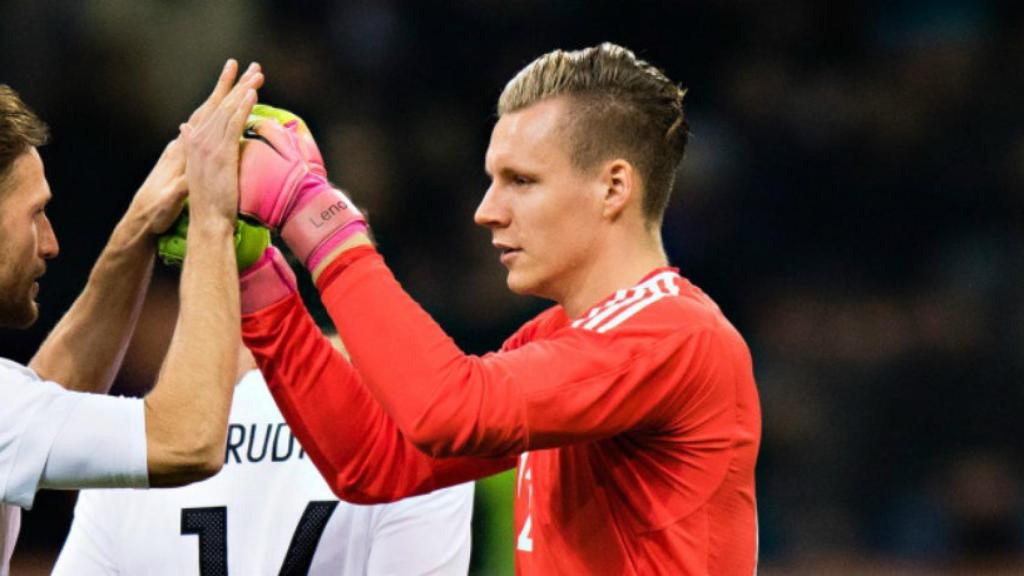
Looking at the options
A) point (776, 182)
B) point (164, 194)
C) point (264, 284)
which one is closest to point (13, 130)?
point (164, 194)

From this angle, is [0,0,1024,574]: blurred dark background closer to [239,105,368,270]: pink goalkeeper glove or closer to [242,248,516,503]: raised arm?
[242,248,516,503]: raised arm

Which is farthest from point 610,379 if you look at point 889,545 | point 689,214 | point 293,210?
point 689,214

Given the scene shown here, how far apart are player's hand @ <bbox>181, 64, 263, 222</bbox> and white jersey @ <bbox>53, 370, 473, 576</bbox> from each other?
28.7 inches

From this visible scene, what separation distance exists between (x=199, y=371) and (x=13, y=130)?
0.71 meters

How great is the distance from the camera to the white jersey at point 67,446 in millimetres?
2332

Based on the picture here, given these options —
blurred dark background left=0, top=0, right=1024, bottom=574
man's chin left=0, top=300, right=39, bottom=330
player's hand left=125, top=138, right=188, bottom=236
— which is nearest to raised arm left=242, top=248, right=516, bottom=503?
player's hand left=125, top=138, right=188, bottom=236

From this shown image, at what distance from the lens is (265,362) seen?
255 centimetres

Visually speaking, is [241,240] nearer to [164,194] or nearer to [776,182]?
[164,194]

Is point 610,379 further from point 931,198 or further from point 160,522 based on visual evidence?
point 931,198

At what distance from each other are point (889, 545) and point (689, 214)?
192 centimetres

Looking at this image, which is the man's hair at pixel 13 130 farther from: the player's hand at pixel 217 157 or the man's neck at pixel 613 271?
the man's neck at pixel 613 271

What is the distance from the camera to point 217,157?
2447mm

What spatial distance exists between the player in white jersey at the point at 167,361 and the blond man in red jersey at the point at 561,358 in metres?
0.10

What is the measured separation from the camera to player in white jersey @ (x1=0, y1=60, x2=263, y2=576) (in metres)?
2.34
